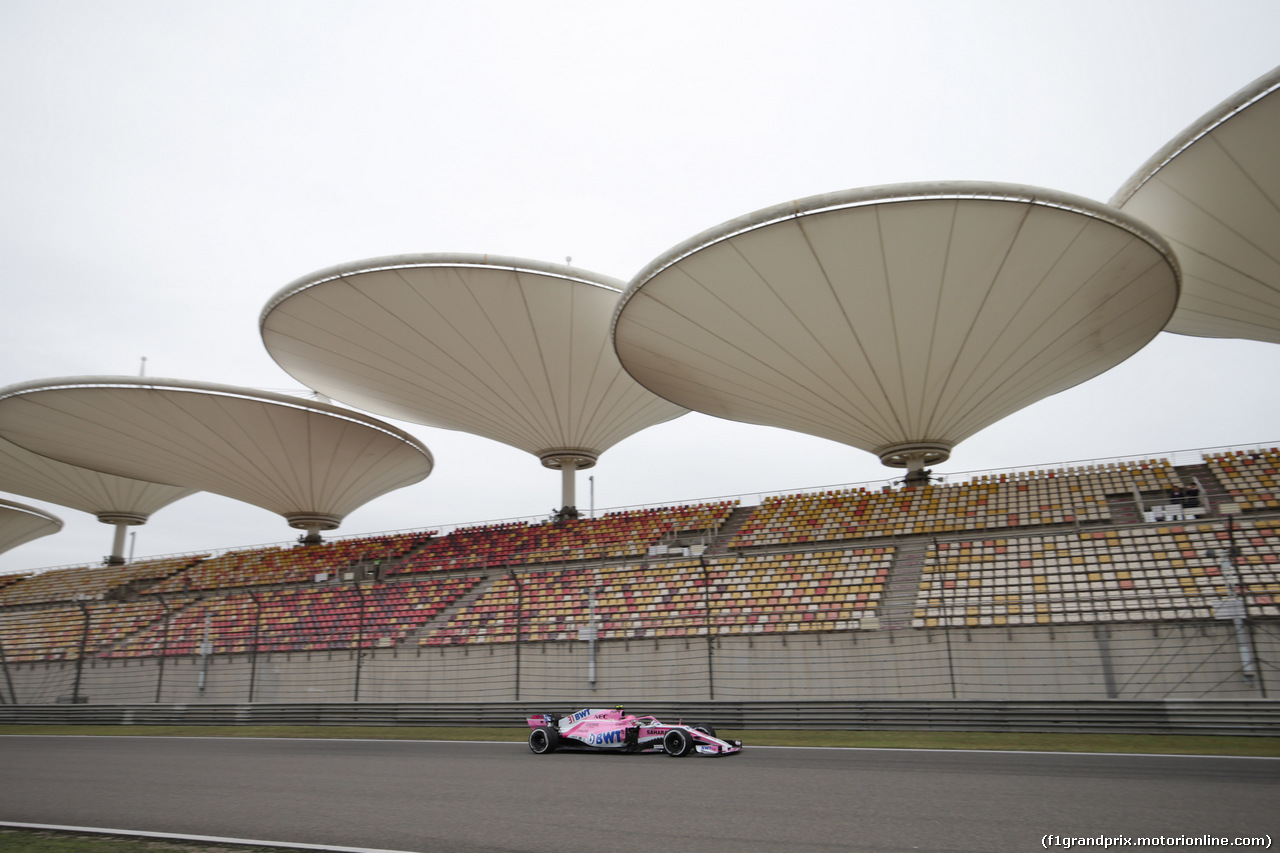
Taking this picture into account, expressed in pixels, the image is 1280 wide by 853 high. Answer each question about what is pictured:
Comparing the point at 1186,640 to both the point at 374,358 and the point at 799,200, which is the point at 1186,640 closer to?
the point at 799,200

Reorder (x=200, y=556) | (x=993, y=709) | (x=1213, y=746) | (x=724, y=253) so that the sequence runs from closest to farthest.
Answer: (x=1213, y=746)
(x=993, y=709)
(x=724, y=253)
(x=200, y=556)

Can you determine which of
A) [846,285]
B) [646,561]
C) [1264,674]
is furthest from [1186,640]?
[646,561]

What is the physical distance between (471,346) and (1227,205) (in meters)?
18.3

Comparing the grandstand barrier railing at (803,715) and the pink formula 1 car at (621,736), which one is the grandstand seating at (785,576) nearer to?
the grandstand barrier railing at (803,715)

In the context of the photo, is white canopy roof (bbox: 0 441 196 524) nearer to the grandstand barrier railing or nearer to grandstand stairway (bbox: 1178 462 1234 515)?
the grandstand barrier railing

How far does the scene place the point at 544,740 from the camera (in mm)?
11711

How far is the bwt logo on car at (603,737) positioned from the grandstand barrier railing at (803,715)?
131 inches

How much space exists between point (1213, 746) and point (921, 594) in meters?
7.08

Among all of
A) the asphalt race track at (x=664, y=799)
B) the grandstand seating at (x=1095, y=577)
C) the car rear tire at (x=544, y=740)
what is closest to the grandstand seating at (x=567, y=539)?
the grandstand seating at (x=1095, y=577)

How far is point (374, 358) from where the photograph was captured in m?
24.0

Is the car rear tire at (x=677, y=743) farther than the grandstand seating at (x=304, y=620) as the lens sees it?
No

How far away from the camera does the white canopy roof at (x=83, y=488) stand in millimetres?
36406

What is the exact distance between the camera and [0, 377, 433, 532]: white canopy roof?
26.2 meters

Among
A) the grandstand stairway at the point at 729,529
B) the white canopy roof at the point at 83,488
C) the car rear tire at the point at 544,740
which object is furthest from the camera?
the white canopy roof at the point at 83,488
